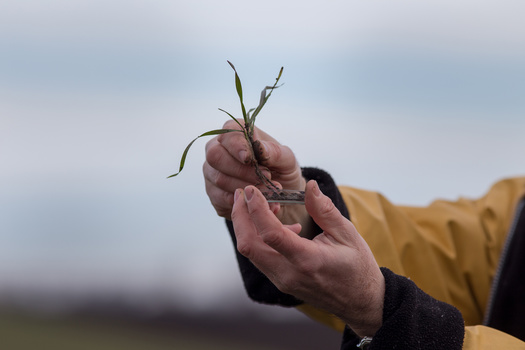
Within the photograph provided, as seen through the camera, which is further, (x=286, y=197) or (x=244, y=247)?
(x=286, y=197)

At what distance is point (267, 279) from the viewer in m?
1.71

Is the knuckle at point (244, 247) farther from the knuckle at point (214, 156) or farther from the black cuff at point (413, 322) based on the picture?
the black cuff at point (413, 322)

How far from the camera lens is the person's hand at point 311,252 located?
3.62 ft

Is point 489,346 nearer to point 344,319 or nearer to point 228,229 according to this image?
point 344,319

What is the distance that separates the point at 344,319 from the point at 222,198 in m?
0.44

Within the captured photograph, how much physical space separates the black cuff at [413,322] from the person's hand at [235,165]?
0.36 meters

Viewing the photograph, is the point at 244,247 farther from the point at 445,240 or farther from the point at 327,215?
the point at 445,240

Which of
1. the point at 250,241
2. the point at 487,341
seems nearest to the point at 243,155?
the point at 250,241

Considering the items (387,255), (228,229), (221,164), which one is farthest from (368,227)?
(221,164)

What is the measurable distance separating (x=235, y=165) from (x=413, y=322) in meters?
0.57

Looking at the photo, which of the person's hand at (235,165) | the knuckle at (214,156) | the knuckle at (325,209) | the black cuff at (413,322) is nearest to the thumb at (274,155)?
the person's hand at (235,165)

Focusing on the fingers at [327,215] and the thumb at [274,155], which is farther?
the thumb at [274,155]

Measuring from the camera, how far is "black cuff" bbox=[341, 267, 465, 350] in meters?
1.27

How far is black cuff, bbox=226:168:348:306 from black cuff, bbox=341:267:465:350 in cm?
39
